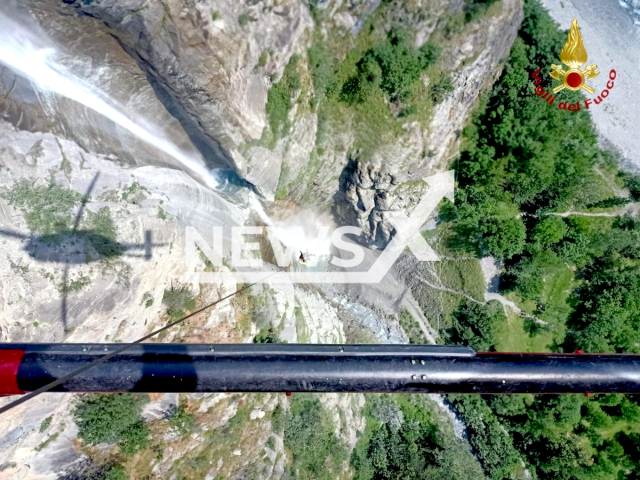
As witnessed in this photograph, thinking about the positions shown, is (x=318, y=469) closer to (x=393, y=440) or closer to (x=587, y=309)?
(x=393, y=440)

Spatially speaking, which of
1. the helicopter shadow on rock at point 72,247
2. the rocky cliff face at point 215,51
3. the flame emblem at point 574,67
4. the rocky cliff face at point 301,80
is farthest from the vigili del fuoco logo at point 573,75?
the helicopter shadow on rock at point 72,247

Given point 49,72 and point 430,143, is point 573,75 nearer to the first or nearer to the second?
point 430,143

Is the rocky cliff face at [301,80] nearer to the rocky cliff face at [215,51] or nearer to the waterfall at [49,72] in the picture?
the rocky cliff face at [215,51]

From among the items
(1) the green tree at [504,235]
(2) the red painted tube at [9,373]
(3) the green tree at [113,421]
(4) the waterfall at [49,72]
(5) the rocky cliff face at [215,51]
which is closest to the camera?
(2) the red painted tube at [9,373]

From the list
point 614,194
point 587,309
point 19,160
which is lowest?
point 587,309

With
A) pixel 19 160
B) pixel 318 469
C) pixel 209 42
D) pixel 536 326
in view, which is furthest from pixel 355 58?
pixel 318 469
